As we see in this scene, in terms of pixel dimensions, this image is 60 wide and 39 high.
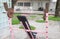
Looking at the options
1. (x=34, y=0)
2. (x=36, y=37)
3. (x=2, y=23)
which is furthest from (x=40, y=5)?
(x=36, y=37)

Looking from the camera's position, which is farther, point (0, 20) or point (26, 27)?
point (0, 20)

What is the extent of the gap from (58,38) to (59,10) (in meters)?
10.0

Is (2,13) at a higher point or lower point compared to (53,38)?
higher

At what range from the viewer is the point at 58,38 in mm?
7969

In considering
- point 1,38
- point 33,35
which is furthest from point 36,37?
point 1,38

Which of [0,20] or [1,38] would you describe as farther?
[0,20]

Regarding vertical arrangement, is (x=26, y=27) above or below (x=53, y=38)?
above

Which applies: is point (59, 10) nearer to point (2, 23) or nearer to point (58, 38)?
point (2, 23)

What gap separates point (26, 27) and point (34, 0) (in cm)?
3040

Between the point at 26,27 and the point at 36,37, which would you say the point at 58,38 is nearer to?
the point at 36,37

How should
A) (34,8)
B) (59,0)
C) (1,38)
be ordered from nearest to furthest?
(1,38), (59,0), (34,8)

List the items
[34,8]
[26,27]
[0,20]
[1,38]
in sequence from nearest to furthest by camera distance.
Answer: [26,27] < [1,38] < [0,20] < [34,8]

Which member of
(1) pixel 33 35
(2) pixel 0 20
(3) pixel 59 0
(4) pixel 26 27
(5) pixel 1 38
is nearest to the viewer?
(4) pixel 26 27

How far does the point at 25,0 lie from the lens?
3716 centimetres
